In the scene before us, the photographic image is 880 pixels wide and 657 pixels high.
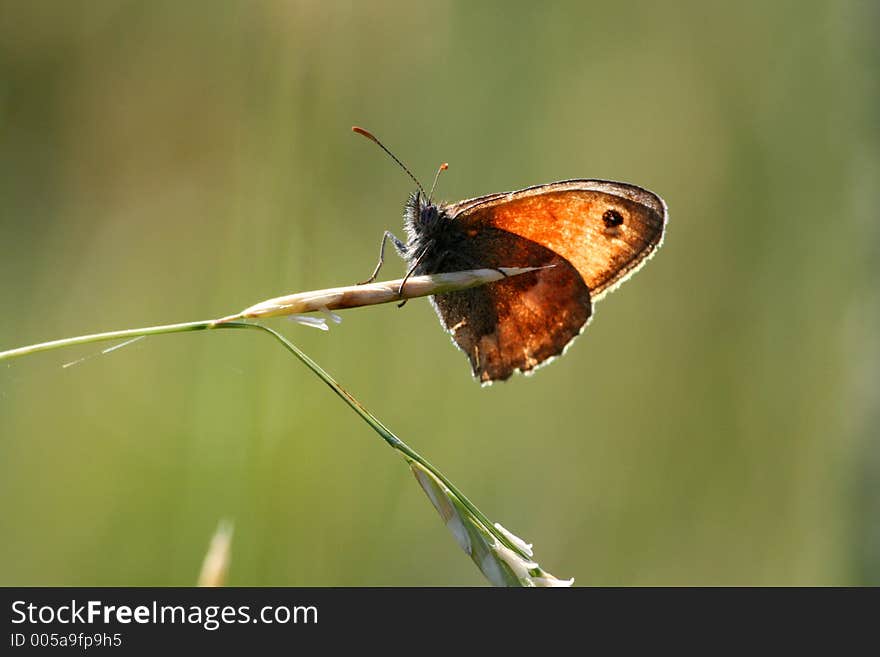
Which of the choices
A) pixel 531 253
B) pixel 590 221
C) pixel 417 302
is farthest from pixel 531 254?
pixel 417 302

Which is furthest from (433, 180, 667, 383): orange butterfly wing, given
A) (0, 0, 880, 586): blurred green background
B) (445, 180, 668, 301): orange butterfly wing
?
(0, 0, 880, 586): blurred green background

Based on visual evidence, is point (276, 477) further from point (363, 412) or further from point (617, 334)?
point (617, 334)

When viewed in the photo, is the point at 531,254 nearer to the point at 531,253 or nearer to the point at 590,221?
the point at 531,253

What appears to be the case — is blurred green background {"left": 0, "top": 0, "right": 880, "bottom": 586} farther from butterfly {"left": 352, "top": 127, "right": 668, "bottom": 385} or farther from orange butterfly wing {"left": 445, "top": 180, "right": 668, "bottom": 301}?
orange butterfly wing {"left": 445, "top": 180, "right": 668, "bottom": 301}

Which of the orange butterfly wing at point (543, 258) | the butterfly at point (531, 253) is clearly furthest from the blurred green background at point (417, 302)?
the orange butterfly wing at point (543, 258)

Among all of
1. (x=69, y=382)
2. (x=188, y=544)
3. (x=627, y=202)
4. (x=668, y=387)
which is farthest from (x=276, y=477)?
(x=668, y=387)

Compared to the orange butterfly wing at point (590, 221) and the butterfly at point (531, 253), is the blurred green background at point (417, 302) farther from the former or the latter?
the orange butterfly wing at point (590, 221)
